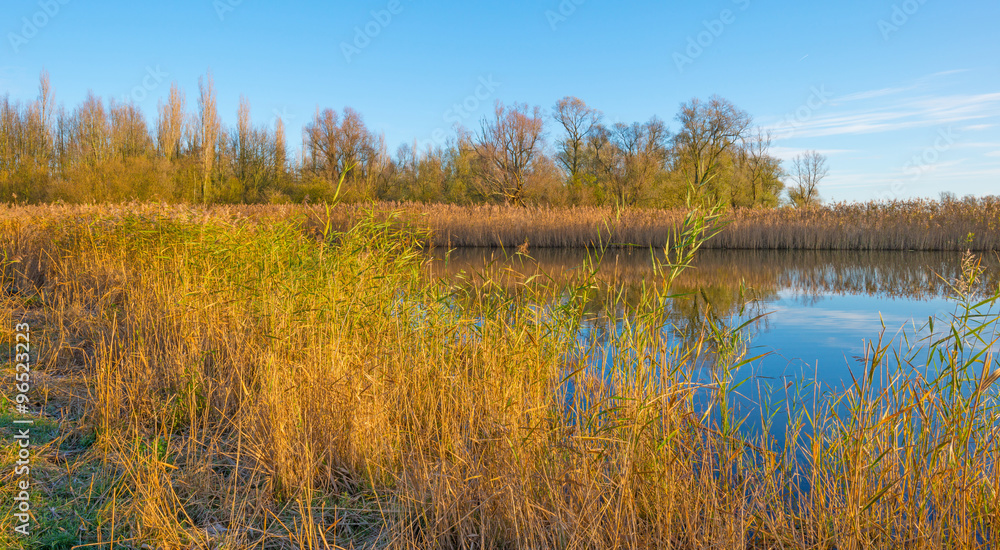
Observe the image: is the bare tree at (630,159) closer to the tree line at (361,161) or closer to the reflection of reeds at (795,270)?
the tree line at (361,161)

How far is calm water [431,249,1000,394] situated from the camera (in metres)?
4.57

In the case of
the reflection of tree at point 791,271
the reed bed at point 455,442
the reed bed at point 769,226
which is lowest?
the reed bed at point 455,442

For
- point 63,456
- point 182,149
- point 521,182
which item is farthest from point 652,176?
point 63,456

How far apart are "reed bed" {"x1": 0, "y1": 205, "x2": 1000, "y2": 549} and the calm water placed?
0.34m

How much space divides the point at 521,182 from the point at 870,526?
32169mm

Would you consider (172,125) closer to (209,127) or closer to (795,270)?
(209,127)

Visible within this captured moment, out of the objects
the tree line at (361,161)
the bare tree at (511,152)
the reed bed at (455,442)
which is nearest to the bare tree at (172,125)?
the tree line at (361,161)

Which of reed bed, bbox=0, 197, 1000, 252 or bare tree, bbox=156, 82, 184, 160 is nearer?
reed bed, bbox=0, 197, 1000, 252

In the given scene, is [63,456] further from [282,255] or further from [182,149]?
[182,149]

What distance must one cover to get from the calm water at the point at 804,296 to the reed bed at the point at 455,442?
1.13 feet

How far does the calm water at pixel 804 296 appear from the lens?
457 centimetres

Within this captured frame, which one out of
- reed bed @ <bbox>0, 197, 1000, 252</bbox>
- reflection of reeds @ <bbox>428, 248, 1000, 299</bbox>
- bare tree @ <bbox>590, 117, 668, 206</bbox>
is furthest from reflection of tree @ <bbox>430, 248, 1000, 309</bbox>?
bare tree @ <bbox>590, 117, 668, 206</bbox>

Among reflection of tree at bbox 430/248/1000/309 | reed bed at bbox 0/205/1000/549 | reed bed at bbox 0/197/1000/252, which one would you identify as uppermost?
reed bed at bbox 0/197/1000/252

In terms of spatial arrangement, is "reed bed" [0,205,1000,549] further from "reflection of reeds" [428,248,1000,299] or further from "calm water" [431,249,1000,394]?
"reflection of reeds" [428,248,1000,299]
